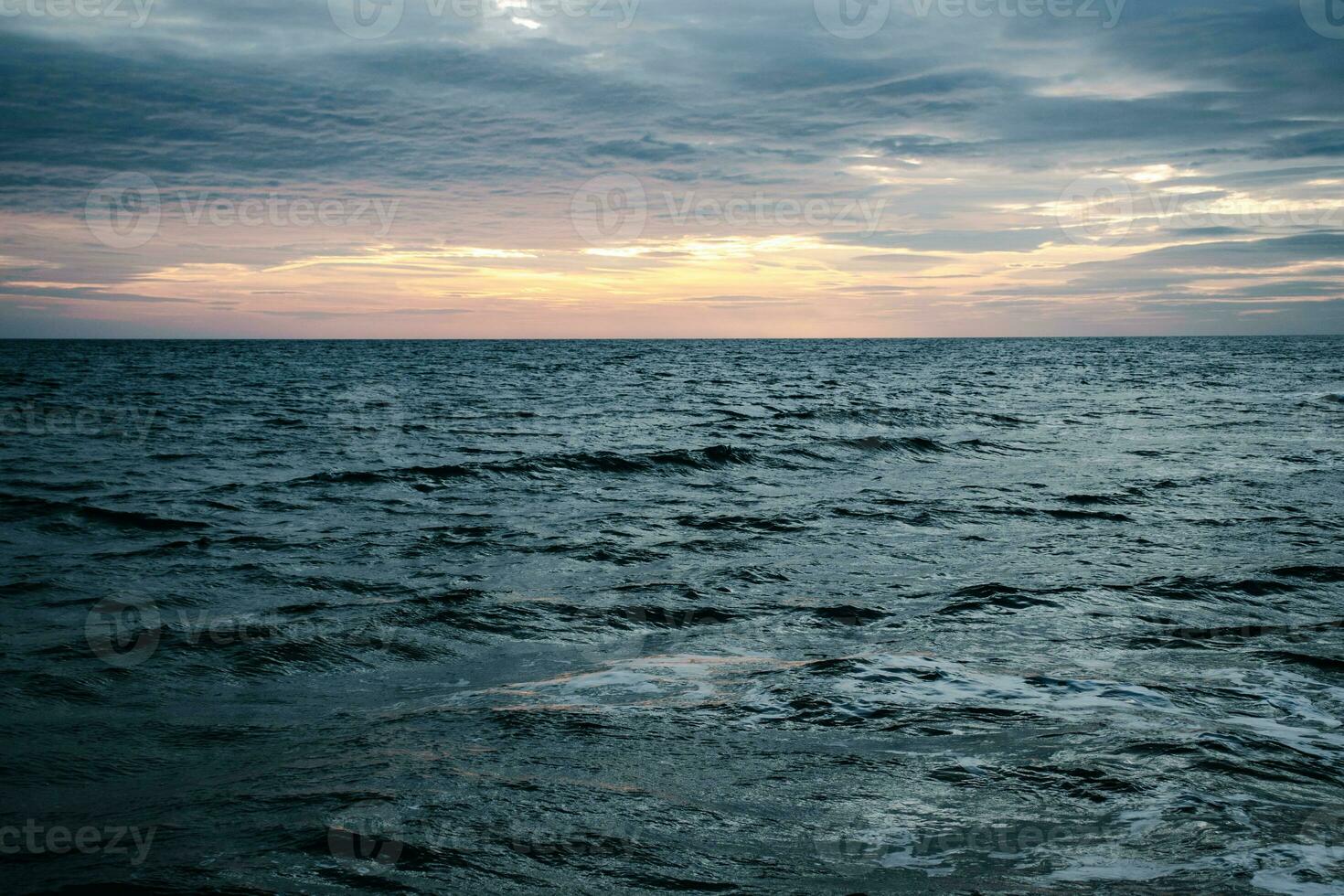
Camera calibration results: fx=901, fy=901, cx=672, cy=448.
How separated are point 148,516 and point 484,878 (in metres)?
10.7

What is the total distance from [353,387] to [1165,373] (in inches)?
1932

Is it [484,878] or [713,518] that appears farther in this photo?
[713,518]

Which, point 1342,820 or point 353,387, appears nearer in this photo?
point 1342,820

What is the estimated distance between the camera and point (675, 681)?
6.08 m

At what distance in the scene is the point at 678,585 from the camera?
8805 millimetres

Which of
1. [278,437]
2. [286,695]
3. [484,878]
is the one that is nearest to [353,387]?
[278,437]

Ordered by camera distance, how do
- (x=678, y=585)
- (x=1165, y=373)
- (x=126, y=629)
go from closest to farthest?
(x=126, y=629)
(x=678, y=585)
(x=1165, y=373)

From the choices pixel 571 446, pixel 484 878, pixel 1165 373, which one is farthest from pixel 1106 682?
pixel 1165 373

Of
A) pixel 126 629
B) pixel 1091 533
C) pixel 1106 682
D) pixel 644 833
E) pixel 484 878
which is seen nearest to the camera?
pixel 484 878

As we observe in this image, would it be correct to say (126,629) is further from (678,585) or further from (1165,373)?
(1165,373)

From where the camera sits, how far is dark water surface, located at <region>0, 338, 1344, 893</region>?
3783mm

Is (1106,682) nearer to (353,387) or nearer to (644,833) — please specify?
→ (644,833)

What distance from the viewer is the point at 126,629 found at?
7.20 m

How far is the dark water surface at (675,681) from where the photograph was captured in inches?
149
